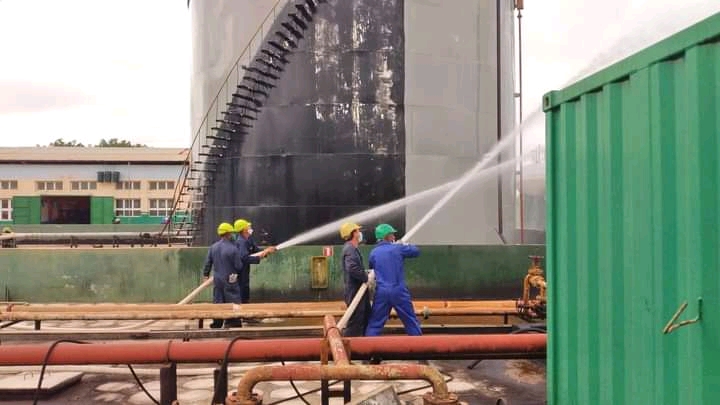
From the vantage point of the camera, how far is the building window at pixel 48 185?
47625 millimetres

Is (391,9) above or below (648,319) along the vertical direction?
above

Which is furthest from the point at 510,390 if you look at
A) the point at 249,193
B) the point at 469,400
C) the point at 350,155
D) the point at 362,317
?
the point at 249,193

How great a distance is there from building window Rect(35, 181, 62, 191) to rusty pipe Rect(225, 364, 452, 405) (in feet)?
161

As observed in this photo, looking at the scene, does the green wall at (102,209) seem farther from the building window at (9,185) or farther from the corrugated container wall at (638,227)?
the corrugated container wall at (638,227)

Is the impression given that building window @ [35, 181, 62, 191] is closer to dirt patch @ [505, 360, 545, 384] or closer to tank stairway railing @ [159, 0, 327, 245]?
tank stairway railing @ [159, 0, 327, 245]

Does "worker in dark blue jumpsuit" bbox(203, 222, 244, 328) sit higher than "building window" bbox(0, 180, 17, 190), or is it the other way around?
"building window" bbox(0, 180, 17, 190)

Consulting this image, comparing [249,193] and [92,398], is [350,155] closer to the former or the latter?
[249,193]

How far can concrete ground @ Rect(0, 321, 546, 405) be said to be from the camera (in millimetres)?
6227

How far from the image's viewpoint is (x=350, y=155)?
1424cm

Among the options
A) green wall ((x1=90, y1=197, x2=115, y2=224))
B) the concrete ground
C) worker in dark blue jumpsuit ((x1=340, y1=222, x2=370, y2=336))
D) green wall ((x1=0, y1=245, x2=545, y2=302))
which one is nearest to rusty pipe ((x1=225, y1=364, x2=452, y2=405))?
the concrete ground

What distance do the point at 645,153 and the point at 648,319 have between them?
30.0 inches

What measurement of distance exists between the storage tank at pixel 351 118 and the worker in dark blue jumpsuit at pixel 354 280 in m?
6.28

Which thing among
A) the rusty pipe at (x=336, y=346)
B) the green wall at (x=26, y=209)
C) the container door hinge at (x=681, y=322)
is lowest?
the rusty pipe at (x=336, y=346)

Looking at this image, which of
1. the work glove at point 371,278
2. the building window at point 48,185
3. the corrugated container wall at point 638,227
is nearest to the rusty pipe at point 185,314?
the work glove at point 371,278
